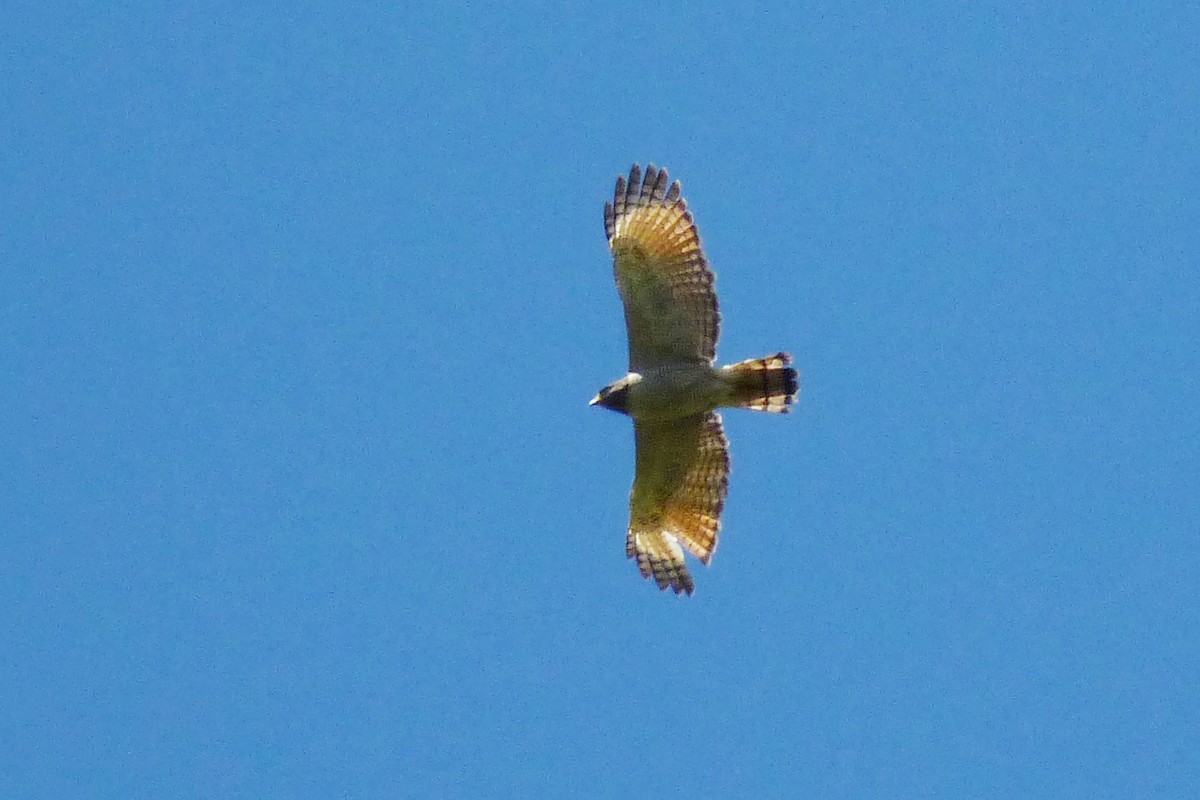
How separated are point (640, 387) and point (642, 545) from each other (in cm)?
166

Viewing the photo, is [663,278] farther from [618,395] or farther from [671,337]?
[618,395]

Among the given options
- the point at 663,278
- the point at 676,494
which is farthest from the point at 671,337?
the point at 676,494

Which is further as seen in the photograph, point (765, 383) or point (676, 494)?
point (676, 494)

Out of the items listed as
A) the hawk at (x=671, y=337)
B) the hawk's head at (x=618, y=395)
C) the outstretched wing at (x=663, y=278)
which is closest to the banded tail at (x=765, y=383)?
the hawk at (x=671, y=337)

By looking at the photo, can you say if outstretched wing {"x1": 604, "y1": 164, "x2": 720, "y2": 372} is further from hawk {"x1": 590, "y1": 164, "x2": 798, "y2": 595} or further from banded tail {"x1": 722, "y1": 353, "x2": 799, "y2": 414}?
banded tail {"x1": 722, "y1": 353, "x2": 799, "y2": 414}

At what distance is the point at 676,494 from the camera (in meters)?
17.5

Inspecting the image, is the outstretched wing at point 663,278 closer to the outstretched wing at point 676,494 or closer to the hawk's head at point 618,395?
the hawk's head at point 618,395

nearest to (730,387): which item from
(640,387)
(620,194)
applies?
(640,387)

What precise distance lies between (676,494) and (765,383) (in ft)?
5.15

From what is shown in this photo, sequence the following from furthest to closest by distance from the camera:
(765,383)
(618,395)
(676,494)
A: (676,494) → (618,395) → (765,383)

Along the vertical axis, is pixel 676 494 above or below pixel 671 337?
below

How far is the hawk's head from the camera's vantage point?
16.8 m

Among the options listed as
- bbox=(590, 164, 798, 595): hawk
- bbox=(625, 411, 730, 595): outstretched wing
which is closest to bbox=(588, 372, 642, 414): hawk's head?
bbox=(590, 164, 798, 595): hawk

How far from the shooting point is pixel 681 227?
1672 centimetres
